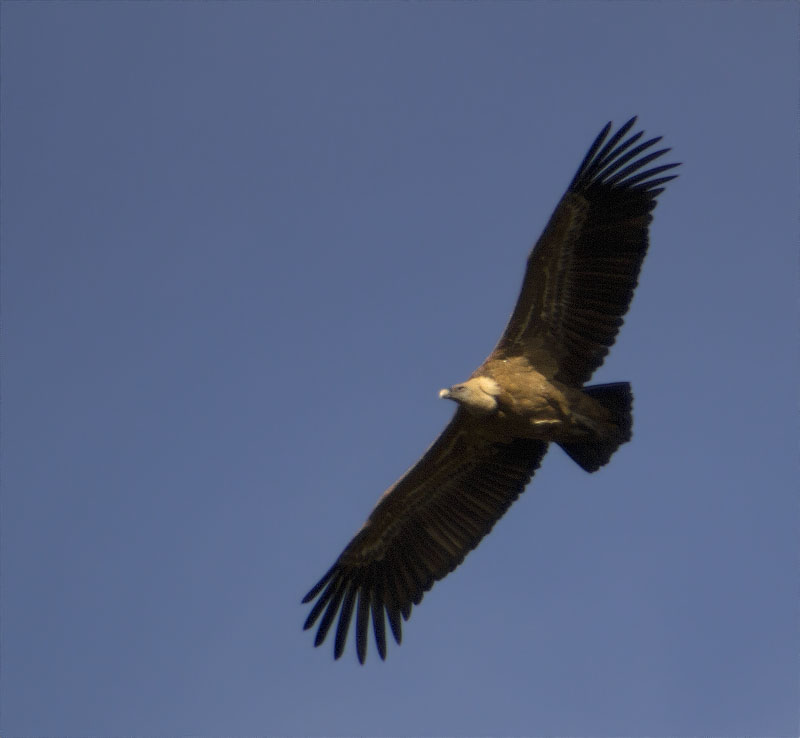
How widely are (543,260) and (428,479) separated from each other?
286 cm

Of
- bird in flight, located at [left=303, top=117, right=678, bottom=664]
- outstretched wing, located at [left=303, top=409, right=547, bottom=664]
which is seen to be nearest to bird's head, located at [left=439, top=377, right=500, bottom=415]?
bird in flight, located at [left=303, top=117, right=678, bottom=664]

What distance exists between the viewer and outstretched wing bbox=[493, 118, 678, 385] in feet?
36.3

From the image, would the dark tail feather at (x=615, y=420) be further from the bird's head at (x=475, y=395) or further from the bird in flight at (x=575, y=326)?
the bird's head at (x=475, y=395)

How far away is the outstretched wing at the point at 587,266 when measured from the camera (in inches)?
436

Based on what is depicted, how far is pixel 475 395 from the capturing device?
10.9m

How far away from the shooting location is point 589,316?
11.2m

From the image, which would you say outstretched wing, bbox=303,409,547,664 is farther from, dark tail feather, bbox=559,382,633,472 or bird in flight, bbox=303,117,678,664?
dark tail feather, bbox=559,382,633,472

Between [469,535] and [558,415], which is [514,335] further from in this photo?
[469,535]

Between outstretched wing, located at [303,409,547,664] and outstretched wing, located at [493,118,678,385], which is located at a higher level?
outstretched wing, located at [493,118,678,385]

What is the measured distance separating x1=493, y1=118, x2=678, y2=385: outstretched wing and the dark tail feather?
0.31 metres

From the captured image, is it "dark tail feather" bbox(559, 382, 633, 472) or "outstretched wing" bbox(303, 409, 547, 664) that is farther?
"outstretched wing" bbox(303, 409, 547, 664)

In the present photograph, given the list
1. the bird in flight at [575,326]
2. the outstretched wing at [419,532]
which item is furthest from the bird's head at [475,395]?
the outstretched wing at [419,532]

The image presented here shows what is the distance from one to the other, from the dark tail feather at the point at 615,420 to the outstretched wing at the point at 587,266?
0.31 metres

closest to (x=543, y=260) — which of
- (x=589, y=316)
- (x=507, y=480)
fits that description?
(x=589, y=316)
